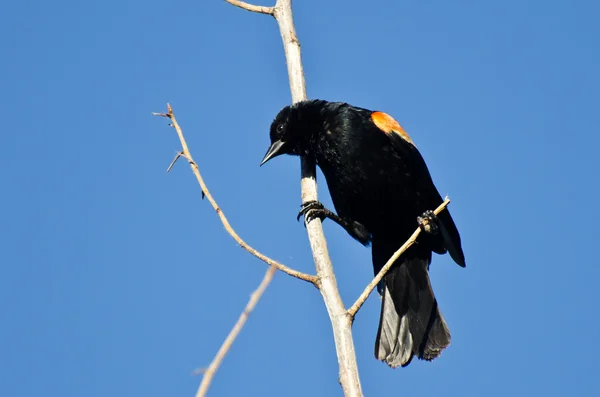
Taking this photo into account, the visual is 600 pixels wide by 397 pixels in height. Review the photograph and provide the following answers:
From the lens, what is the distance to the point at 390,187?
5.21 m

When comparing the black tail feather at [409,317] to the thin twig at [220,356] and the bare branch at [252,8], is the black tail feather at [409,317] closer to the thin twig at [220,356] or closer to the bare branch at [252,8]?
the bare branch at [252,8]

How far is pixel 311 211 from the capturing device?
3832mm

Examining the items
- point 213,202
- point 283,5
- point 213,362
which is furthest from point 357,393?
point 283,5

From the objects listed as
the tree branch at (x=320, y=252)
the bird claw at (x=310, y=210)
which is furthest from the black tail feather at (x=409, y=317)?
the tree branch at (x=320, y=252)

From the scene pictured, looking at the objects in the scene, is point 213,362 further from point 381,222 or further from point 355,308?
point 381,222

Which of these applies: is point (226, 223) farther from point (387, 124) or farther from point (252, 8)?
point (387, 124)

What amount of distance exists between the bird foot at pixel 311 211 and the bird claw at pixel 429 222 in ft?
2.05

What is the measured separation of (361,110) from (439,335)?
166 centimetres

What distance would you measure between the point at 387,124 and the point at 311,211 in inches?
67.3

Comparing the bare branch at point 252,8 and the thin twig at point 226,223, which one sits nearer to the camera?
the thin twig at point 226,223

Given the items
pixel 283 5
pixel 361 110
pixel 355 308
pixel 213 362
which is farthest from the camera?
pixel 361 110

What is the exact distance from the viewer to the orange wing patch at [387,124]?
5.30 m

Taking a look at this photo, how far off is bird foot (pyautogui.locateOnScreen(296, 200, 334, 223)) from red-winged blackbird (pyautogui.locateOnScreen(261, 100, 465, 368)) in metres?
0.28

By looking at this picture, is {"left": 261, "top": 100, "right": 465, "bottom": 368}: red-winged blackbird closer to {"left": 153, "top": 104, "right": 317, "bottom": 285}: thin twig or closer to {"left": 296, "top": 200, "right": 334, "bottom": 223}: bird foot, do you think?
{"left": 296, "top": 200, "right": 334, "bottom": 223}: bird foot
